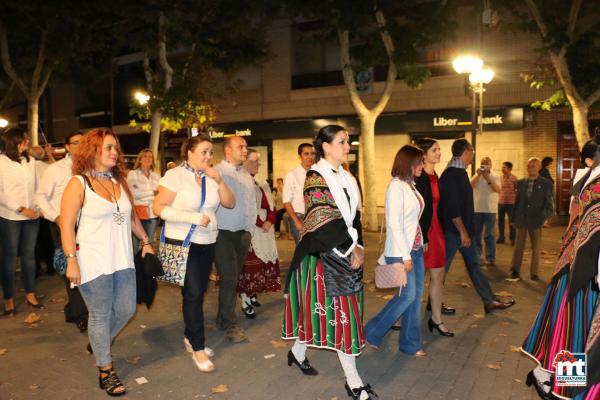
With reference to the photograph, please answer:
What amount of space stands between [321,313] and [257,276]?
2.66m

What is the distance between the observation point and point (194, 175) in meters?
4.89

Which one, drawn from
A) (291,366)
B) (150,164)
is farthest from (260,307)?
(150,164)

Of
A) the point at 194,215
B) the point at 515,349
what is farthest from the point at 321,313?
the point at 515,349

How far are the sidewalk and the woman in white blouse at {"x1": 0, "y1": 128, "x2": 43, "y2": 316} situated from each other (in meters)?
0.60

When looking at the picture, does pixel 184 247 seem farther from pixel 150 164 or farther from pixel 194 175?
pixel 150 164

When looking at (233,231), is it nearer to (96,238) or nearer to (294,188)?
(96,238)

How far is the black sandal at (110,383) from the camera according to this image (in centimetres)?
435

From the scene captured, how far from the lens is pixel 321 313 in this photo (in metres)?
4.29

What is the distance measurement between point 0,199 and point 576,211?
235 inches

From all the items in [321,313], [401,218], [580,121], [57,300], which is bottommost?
[57,300]

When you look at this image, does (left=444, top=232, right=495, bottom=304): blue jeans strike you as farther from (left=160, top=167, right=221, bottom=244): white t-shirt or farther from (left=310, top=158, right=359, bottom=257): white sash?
(left=160, top=167, right=221, bottom=244): white t-shirt

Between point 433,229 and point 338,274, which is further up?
point 433,229

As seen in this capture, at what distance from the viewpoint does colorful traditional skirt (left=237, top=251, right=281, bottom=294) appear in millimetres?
6727

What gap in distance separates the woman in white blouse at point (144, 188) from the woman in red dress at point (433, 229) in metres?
4.71
